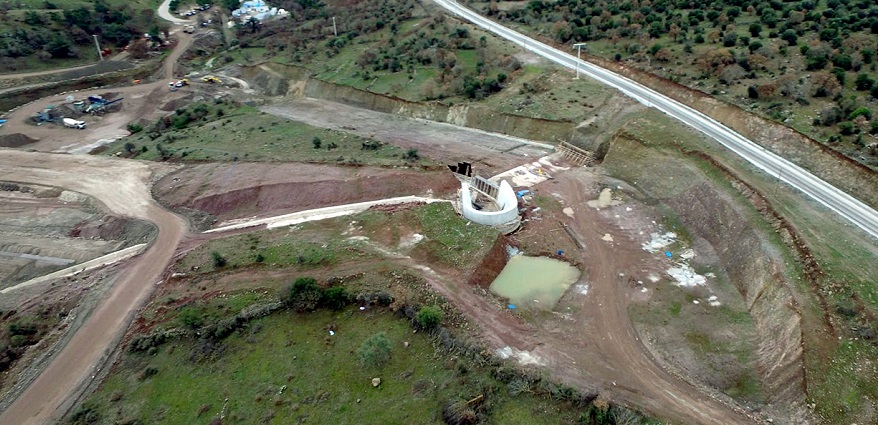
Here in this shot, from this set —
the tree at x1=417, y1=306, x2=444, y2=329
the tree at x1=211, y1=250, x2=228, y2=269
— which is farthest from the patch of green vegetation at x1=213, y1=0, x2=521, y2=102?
the tree at x1=417, y1=306, x2=444, y2=329

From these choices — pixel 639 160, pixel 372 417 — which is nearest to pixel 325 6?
pixel 639 160

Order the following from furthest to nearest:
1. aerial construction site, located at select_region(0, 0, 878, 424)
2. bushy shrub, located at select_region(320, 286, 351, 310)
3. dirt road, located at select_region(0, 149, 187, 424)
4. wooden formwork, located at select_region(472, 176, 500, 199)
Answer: wooden formwork, located at select_region(472, 176, 500, 199) < bushy shrub, located at select_region(320, 286, 351, 310) < dirt road, located at select_region(0, 149, 187, 424) < aerial construction site, located at select_region(0, 0, 878, 424)

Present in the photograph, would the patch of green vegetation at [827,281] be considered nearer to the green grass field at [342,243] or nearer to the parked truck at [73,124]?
the green grass field at [342,243]

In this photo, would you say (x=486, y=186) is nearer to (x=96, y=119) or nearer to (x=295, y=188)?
(x=295, y=188)

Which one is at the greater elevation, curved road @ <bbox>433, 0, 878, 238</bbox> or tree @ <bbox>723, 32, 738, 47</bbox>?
tree @ <bbox>723, 32, 738, 47</bbox>

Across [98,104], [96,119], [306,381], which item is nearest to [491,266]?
[306,381]

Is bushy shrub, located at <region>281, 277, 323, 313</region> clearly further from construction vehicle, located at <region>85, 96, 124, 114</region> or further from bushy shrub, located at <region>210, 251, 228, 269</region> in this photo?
construction vehicle, located at <region>85, 96, 124, 114</region>

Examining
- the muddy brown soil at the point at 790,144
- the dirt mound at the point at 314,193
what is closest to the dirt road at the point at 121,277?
the dirt mound at the point at 314,193
